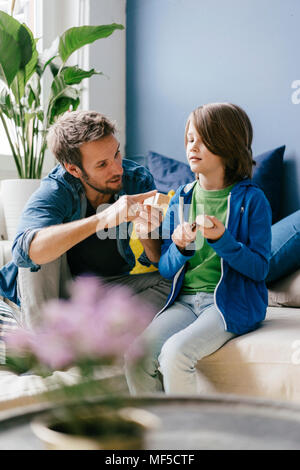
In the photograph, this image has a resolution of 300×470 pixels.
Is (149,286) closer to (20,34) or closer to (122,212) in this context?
(122,212)

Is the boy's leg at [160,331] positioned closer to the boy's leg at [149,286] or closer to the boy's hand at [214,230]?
the boy's leg at [149,286]

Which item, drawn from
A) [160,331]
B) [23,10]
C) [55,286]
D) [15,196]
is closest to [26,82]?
[15,196]

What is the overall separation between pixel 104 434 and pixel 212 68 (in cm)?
239

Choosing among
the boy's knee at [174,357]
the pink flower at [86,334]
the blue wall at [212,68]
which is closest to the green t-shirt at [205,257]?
the boy's knee at [174,357]

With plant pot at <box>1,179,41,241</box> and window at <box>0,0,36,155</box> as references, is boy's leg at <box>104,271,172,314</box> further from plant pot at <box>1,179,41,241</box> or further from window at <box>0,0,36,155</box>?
window at <box>0,0,36,155</box>

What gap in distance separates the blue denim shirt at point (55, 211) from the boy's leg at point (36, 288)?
31 millimetres

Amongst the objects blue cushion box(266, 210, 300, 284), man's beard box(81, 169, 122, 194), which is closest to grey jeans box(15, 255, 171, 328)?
man's beard box(81, 169, 122, 194)

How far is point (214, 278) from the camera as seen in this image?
1.47 metres

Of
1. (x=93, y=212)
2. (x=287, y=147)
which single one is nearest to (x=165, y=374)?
(x=93, y=212)

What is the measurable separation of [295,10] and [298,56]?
8.3 inches

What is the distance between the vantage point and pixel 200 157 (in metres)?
1.48

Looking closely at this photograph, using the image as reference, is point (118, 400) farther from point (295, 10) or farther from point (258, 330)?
point (295, 10)

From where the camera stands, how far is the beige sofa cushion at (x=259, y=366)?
127 cm

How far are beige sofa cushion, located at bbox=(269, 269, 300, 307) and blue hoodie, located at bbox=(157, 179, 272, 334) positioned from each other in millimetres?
329
